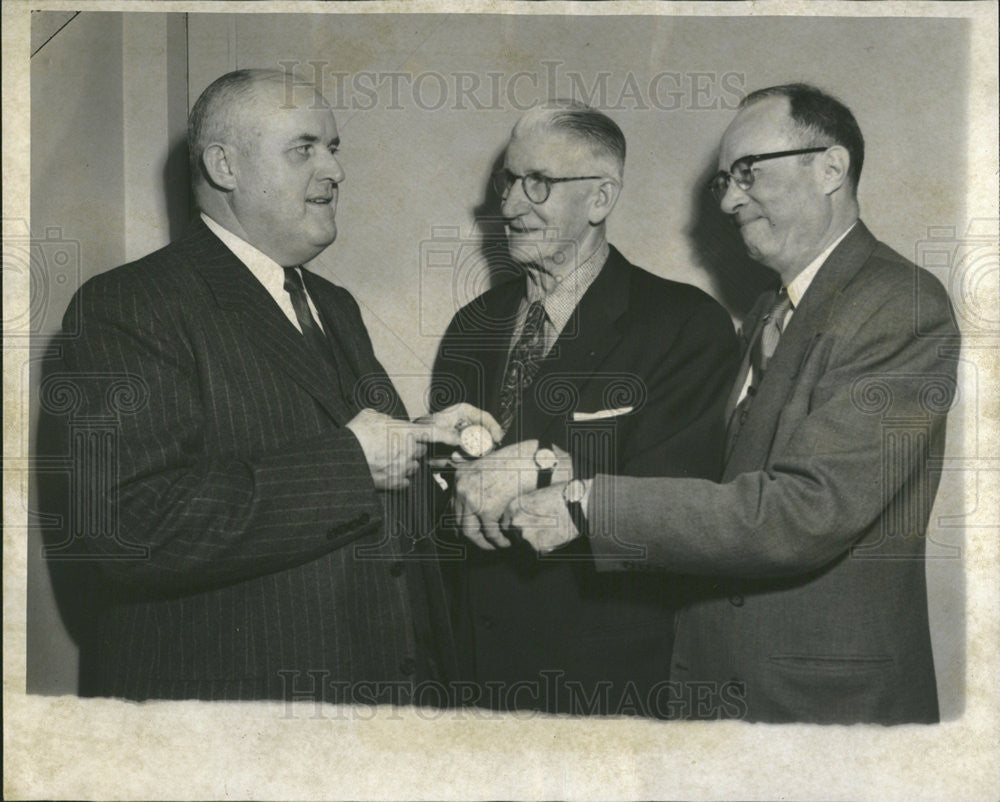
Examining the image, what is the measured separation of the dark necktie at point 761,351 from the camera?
2719mm

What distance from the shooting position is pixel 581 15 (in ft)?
9.46

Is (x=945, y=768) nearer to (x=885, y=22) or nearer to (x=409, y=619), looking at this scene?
(x=409, y=619)

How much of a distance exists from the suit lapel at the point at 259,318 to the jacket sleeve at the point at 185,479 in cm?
12

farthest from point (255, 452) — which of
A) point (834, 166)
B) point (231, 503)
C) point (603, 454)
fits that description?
point (834, 166)

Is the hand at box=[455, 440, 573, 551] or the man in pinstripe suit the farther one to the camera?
the hand at box=[455, 440, 573, 551]

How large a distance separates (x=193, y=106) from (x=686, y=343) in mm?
1412

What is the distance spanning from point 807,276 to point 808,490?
54 centimetres

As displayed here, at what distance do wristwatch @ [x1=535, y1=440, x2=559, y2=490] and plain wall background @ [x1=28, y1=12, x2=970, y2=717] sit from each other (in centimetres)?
36

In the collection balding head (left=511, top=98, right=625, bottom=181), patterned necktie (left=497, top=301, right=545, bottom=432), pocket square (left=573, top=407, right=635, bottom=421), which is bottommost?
pocket square (left=573, top=407, right=635, bottom=421)

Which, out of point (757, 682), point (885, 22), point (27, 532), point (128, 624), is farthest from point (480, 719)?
point (885, 22)

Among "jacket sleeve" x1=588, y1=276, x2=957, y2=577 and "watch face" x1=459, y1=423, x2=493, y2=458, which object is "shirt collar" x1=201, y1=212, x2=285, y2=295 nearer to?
"watch face" x1=459, y1=423, x2=493, y2=458

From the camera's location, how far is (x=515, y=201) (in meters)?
2.84

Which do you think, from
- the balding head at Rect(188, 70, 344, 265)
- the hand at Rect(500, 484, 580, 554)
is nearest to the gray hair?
the balding head at Rect(188, 70, 344, 265)

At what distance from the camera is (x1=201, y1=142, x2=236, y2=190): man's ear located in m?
2.78
